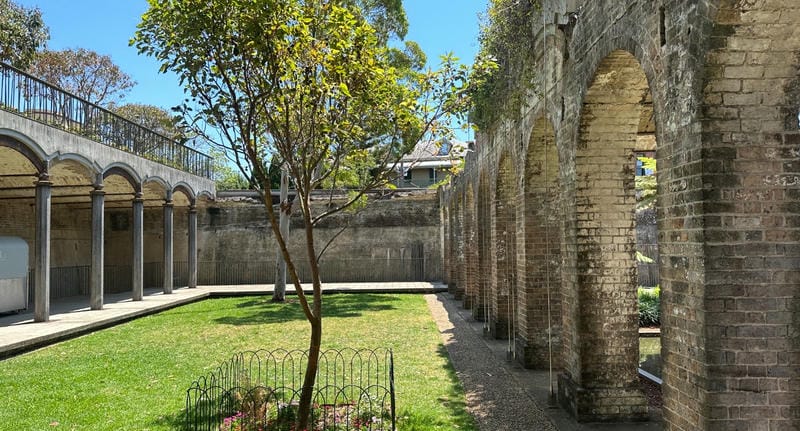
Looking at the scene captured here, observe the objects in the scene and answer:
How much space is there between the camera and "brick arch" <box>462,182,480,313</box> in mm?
15758

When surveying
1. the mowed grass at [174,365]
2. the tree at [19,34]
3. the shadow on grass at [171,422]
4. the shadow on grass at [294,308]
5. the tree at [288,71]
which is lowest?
the shadow on grass at [294,308]

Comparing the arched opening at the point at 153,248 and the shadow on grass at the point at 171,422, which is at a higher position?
the arched opening at the point at 153,248

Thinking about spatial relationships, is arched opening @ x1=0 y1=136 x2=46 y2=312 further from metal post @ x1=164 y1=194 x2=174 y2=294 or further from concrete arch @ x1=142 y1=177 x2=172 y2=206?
metal post @ x1=164 y1=194 x2=174 y2=294

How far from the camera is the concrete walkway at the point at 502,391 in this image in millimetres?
6516

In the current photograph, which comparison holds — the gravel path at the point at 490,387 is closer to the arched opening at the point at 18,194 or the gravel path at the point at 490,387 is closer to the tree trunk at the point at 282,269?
the tree trunk at the point at 282,269

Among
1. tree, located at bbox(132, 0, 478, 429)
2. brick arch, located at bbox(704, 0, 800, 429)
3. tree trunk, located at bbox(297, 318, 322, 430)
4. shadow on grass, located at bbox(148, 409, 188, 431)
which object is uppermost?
tree, located at bbox(132, 0, 478, 429)

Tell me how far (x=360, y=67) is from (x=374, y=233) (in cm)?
2156

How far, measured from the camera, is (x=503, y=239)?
1191 centimetres

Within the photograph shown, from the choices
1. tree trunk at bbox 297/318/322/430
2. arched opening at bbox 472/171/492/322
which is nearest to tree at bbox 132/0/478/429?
tree trunk at bbox 297/318/322/430

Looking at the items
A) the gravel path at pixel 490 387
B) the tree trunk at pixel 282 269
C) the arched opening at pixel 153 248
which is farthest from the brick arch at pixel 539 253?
the arched opening at pixel 153 248

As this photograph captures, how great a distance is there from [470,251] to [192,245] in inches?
523

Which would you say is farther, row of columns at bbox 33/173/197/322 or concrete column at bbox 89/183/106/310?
concrete column at bbox 89/183/106/310

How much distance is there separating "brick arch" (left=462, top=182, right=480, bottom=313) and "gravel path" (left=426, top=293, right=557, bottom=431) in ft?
7.76

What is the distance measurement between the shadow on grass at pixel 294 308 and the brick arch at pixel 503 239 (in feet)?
18.3
